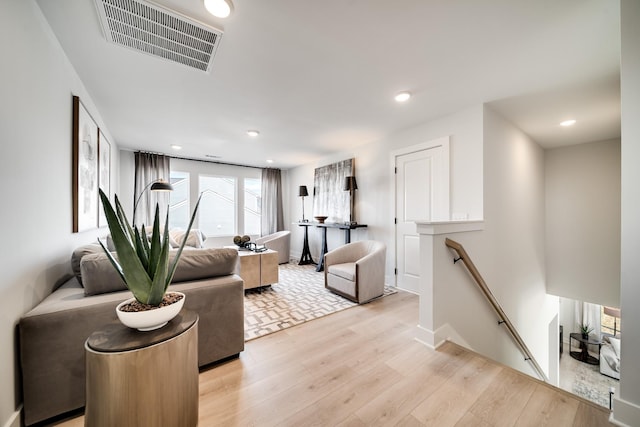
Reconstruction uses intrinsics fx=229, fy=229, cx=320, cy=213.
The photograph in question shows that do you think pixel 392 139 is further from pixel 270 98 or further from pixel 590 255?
pixel 590 255

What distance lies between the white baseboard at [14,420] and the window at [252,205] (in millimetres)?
4721

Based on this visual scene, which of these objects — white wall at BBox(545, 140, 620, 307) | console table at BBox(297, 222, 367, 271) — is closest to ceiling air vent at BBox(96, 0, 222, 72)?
console table at BBox(297, 222, 367, 271)

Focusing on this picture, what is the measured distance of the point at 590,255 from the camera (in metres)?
3.79

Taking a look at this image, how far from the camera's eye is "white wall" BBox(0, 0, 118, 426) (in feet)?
3.53

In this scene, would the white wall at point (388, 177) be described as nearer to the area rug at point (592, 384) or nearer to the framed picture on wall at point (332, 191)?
the framed picture on wall at point (332, 191)

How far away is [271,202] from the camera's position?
6.02m


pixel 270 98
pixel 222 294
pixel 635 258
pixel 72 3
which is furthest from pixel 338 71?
pixel 635 258

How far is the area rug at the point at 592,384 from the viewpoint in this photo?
4496 millimetres

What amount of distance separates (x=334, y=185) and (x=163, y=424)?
409cm

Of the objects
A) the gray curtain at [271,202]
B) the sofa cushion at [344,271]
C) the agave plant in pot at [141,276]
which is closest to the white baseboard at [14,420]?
the agave plant in pot at [141,276]

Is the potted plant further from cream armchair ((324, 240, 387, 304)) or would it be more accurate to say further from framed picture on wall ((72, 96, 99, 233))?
framed picture on wall ((72, 96, 99, 233))

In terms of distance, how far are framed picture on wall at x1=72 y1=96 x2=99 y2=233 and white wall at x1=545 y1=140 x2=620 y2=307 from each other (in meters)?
6.68

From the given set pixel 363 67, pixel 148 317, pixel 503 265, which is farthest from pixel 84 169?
pixel 503 265

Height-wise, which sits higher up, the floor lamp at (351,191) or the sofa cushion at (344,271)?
the floor lamp at (351,191)
